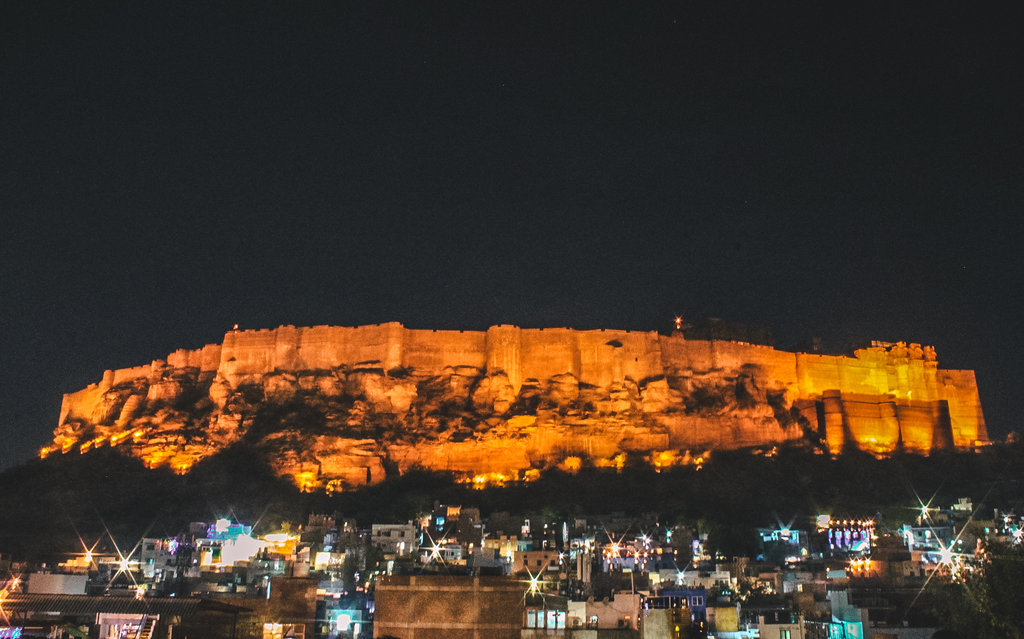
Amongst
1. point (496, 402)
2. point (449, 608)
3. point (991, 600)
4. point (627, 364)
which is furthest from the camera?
point (627, 364)

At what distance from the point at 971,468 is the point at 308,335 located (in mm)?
41474

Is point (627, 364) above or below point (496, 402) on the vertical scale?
above

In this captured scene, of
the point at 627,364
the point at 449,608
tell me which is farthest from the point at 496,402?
the point at 449,608

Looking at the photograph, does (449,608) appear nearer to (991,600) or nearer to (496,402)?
(991,600)

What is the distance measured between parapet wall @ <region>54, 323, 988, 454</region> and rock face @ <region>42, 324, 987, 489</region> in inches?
Answer: 3.7

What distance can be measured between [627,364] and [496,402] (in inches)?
364

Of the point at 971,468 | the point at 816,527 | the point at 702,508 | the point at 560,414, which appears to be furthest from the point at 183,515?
the point at 971,468

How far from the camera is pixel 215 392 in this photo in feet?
207

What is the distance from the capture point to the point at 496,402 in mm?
60031

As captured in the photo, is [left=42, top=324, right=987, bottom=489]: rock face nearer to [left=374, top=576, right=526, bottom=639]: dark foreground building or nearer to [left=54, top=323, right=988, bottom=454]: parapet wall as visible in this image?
[left=54, top=323, right=988, bottom=454]: parapet wall

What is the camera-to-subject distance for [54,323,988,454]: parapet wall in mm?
62969

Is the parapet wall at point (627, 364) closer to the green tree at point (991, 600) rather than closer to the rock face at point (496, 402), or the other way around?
the rock face at point (496, 402)

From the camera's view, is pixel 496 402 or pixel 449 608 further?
pixel 496 402

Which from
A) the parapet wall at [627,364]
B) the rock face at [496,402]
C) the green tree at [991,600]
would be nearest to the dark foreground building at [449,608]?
the green tree at [991,600]
